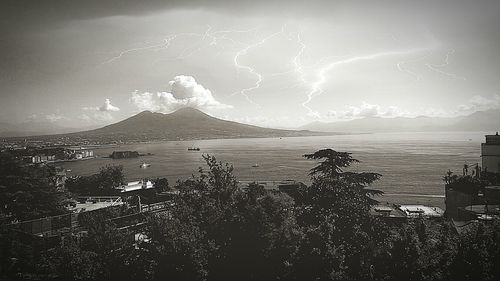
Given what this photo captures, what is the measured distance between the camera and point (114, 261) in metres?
5.09

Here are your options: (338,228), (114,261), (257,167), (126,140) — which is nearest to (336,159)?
(338,228)

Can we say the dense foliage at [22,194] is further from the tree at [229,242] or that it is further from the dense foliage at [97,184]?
the dense foliage at [97,184]

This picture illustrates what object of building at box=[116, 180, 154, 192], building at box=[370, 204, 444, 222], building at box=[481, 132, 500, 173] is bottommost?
building at box=[370, 204, 444, 222]

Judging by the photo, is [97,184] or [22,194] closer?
[22,194]

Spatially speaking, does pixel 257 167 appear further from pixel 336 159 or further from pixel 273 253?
pixel 273 253

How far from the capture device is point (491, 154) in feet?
46.9

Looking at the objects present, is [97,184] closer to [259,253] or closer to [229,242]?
[229,242]

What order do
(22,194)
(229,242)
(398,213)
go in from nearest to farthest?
(229,242) < (22,194) < (398,213)

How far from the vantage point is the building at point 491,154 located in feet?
45.4

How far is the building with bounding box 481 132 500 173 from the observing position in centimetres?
1383

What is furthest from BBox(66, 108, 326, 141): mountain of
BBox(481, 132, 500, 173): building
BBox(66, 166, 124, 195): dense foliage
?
BBox(481, 132, 500, 173): building

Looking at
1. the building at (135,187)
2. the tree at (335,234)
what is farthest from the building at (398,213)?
the building at (135,187)

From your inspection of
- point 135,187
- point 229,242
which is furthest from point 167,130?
point 229,242

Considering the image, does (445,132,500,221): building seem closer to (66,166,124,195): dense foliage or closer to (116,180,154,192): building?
(116,180,154,192): building
